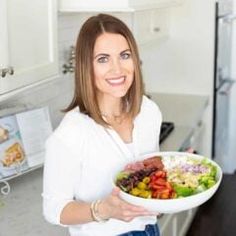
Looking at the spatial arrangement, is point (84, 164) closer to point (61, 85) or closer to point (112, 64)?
point (112, 64)

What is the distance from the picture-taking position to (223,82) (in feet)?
12.7

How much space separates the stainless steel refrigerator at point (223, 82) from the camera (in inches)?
141

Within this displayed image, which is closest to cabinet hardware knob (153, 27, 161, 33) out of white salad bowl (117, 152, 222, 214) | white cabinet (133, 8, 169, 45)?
white cabinet (133, 8, 169, 45)

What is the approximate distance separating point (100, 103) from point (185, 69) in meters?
2.36

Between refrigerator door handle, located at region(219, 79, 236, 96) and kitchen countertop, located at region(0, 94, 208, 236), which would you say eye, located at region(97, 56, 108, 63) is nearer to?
kitchen countertop, located at region(0, 94, 208, 236)

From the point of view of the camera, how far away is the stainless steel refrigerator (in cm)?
357

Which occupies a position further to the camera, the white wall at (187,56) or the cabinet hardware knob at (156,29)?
the white wall at (187,56)

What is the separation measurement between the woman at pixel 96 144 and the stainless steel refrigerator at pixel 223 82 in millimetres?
2333

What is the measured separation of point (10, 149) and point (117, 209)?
82 centimetres

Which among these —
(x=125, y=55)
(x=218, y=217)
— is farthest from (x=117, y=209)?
(x=218, y=217)

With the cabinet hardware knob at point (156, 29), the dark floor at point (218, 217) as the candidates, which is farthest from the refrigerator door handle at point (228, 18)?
the dark floor at point (218, 217)

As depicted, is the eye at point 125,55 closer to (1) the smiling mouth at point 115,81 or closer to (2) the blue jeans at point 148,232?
(1) the smiling mouth at point 115,81

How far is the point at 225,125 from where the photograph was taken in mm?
4203

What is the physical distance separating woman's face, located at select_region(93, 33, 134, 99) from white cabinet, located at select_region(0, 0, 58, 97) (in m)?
0.33
